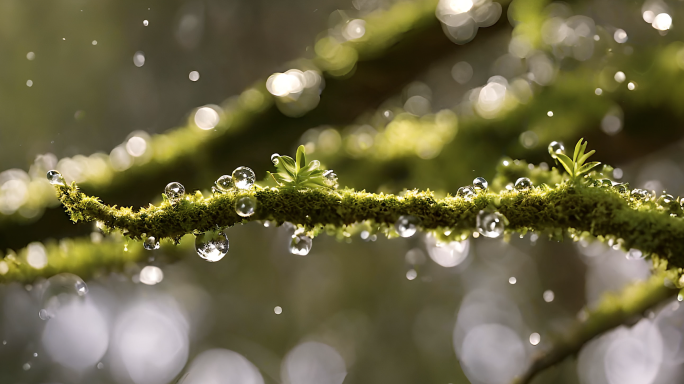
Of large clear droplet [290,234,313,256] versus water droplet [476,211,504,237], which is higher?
large clear droplet [290,234,313,256]

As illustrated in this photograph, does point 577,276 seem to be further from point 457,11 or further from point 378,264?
point 457,11

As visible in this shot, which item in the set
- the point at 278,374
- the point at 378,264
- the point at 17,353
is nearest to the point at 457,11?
the point at 378,264

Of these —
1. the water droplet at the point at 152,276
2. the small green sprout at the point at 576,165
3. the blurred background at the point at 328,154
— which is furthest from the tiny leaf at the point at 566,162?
the water droplet at the point at 152,276

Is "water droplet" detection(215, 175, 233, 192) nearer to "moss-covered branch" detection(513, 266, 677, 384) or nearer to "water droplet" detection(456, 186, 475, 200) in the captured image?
"water droplet" detection(456, 186, 475, 200)

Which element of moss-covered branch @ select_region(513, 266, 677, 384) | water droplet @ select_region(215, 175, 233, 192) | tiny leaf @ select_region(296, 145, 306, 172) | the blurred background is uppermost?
the blurred background

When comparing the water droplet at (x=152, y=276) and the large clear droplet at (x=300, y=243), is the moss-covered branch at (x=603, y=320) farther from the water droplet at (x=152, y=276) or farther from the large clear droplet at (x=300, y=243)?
the water droplet at (x=152, y=276)

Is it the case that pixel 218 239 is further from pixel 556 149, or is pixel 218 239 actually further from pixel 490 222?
pixel 556 149

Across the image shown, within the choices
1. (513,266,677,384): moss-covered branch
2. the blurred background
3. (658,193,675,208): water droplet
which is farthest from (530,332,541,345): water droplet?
(658,193,675,208): water droplet
